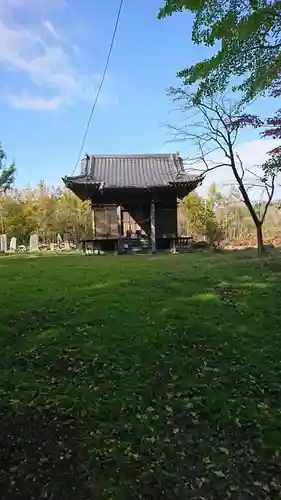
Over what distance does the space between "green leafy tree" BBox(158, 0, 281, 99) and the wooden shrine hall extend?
1011 centimetres

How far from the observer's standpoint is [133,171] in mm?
17938

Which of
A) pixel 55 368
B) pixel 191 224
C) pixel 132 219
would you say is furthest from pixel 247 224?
pixel 55 368

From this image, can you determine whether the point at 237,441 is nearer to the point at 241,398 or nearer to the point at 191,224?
the point at 241,398

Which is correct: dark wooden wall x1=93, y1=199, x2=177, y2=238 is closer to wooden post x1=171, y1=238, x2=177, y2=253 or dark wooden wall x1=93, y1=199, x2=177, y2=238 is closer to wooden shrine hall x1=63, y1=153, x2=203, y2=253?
wooden shrine hall x1=63, y1=153, x2=203, y2=253

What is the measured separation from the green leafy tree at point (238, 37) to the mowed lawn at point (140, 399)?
245cm

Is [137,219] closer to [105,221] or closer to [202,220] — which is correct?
[105,221]

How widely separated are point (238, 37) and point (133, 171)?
14425mm

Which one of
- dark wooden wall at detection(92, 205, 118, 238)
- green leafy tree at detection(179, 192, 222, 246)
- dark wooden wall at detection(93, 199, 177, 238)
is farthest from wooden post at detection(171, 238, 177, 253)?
green leafy tree at detection(179, 192, 222, 246)

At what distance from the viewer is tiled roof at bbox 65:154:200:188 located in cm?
1583

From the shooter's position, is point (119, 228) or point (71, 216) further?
point (71, 216)

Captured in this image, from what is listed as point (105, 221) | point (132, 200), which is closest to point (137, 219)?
point (132, 200)

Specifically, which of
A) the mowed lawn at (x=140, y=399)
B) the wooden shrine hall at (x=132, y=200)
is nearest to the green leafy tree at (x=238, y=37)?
the mowed lawn at (x=140, y=399)

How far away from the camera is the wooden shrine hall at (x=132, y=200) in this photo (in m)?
15.8

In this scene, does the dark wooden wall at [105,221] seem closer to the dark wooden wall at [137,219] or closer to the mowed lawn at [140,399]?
the dark wooden wall at [137,219]
